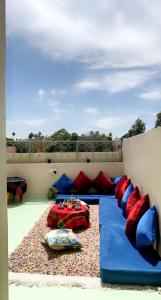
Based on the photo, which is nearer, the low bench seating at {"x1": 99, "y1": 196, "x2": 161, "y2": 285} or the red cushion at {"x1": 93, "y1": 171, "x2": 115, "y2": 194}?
the low bench seating at {"x1": 99, "y1": 196, "x2": 161, "y2": 285}

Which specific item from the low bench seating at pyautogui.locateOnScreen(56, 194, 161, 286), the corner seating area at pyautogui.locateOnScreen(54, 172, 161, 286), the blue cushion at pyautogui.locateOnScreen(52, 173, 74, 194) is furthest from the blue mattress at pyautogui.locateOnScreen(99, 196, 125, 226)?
the blue cushion at pyautogui.locateOnScreen(52, 173, 74, 194)

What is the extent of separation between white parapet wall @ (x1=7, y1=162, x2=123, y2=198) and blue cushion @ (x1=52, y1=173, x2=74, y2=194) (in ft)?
1.09

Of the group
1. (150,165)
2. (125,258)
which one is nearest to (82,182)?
(150,165)

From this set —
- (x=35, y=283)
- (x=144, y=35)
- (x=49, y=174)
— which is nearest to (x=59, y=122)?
(x=49, y=174)

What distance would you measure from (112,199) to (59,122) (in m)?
4.91

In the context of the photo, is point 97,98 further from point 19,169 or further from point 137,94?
point 19,169

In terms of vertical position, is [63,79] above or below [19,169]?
above

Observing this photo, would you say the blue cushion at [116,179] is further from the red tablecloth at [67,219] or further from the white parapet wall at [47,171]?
the red tablecloth at [67,219]

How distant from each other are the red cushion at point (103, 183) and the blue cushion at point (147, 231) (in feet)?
13.5

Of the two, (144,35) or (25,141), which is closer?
(144,35)

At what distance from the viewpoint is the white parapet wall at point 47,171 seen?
840cm

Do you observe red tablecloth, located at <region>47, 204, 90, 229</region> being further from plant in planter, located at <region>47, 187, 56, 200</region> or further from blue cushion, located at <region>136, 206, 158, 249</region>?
plant in planter, located at <region>47, 187, 56, 200</region>

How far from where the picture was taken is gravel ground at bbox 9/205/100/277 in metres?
3.36

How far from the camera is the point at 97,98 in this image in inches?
352
